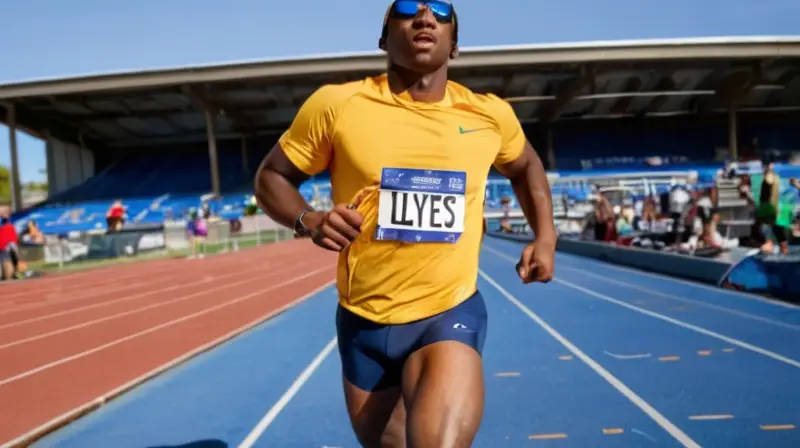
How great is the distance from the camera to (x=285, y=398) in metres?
4.53

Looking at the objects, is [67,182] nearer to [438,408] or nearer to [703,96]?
[703,96]

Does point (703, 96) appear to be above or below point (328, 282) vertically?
above

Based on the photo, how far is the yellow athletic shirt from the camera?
75.7 inches

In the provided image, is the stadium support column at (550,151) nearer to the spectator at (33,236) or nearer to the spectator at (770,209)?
the spectator at (33,236)

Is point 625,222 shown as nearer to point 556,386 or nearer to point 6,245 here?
point 556,386

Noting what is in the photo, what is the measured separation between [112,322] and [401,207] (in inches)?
295

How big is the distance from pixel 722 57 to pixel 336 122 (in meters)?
33.8

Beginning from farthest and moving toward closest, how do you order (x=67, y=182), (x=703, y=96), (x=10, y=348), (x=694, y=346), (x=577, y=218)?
(x=67, y=182) < (x=703, y=96) < (x=577, y=218) < (x=10, y=348) < (x=694, y=346)

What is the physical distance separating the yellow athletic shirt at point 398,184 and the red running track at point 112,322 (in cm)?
304

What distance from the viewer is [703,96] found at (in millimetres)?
38406

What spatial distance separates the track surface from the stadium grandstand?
67.5 ft

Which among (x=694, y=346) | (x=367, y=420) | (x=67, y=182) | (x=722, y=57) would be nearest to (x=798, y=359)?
(x=694, y=346)

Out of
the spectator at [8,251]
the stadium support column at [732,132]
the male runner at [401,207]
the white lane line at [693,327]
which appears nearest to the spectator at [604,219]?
the white lane line at [693,327]

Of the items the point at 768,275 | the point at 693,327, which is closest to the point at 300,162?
the point at 693,327
